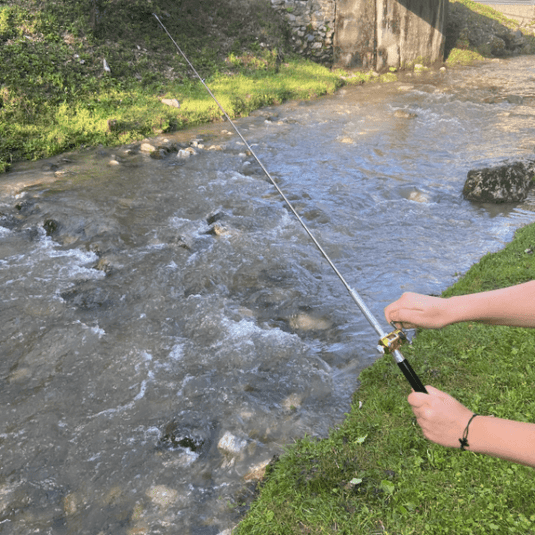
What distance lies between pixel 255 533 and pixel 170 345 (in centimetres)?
257

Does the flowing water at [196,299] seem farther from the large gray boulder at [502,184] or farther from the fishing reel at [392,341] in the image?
the fishing reel at [392,341]

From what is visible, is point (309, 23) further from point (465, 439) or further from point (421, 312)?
point (465, 439)

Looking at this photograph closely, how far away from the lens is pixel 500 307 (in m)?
2.13

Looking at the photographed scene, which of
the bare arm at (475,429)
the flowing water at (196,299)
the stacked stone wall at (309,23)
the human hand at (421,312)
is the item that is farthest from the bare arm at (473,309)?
the stacked stone wall at (309,23)

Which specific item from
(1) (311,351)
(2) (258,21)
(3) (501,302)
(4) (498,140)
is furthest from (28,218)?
(2) (258,21)

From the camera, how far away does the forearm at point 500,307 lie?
2.07 meters

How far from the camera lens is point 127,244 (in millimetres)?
7375

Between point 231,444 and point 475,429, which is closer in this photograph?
point 475,429

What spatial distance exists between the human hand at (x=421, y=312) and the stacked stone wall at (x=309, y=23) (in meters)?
18.8

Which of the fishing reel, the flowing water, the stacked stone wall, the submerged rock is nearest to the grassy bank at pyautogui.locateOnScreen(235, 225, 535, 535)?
the flowing water

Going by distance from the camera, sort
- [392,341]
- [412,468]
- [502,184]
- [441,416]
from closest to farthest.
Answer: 1. [441,416]
2. [392,341]
3. [412,468]
4. [502,184]

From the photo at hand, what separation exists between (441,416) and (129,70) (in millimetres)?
14859

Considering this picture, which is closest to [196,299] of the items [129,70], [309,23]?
[129,70]

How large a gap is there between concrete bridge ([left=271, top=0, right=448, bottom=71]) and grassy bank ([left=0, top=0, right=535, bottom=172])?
→ 739 mm
